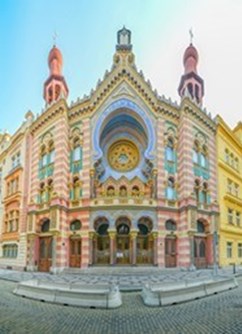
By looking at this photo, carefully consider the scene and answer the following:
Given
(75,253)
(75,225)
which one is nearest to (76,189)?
(75,225)

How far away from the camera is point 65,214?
100 feet

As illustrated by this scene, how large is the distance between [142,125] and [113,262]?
13.3m

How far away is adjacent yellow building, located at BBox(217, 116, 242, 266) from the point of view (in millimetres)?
34531

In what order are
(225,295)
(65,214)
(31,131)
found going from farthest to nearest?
(31,131)
(65,214)
(225,295)

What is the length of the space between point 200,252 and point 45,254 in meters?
14.8

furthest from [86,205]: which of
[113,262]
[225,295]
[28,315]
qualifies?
[28,315]

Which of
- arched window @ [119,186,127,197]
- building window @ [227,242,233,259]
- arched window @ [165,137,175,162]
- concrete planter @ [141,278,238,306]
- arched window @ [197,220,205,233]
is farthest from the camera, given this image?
building window @ [227,242,233,259]

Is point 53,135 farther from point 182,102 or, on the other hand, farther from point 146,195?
point 182,102

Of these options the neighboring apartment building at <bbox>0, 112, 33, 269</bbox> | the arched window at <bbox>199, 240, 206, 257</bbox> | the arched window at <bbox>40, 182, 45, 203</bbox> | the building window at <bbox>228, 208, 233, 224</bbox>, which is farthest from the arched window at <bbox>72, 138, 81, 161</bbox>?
the building window at <bbox>228, 208, 233, 224</bbox>

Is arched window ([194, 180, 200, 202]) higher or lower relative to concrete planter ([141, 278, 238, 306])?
higher

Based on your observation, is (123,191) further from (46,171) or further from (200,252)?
(200,252)

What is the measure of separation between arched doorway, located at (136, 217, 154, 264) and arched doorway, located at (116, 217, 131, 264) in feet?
3.30

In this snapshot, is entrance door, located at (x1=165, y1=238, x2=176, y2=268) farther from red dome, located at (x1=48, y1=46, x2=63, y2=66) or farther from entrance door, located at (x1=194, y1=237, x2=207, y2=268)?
red dome, located at (x1=48, y1=46, x2=63, y2=66)

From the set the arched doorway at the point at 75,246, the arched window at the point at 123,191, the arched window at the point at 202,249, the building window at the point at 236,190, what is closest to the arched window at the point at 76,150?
the arched window at the point at 123,191
